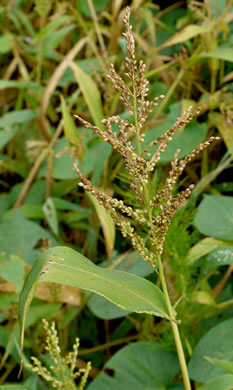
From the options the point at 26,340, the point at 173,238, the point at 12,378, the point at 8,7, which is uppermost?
the point at 8,7

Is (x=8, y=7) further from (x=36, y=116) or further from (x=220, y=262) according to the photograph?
(x=220, y=262)

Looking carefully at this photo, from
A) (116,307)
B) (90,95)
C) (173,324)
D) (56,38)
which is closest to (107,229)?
(116,307)

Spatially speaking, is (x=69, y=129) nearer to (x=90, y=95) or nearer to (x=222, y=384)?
(x=90, y=95)

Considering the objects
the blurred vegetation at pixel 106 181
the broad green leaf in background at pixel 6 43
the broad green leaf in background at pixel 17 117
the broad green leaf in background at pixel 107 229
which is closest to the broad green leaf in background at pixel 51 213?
the blurred vegetation at pixel 106 181

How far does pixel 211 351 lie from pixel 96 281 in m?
0.40

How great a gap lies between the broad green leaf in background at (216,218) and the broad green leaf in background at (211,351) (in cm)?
19

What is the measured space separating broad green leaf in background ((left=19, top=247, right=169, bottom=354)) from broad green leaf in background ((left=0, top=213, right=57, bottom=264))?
717 millimetres

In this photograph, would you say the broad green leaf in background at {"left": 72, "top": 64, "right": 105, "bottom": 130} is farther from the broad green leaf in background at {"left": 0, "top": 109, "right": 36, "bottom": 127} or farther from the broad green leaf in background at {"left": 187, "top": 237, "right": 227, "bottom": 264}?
the broad green leaf in background at {"left": 187, "top": 237, "right": 227, "bottom": 264}

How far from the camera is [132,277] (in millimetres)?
686

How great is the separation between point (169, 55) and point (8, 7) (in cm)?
66

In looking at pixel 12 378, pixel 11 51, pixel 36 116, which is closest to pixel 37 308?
pixel 12 378

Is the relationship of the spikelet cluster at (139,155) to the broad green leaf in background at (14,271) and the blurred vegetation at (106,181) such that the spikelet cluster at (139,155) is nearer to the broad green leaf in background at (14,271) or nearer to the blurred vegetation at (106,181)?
the blurred vegetation at (106,181)

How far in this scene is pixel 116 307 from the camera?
1.17 m

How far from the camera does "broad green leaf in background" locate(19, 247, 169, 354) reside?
0.62 metres
